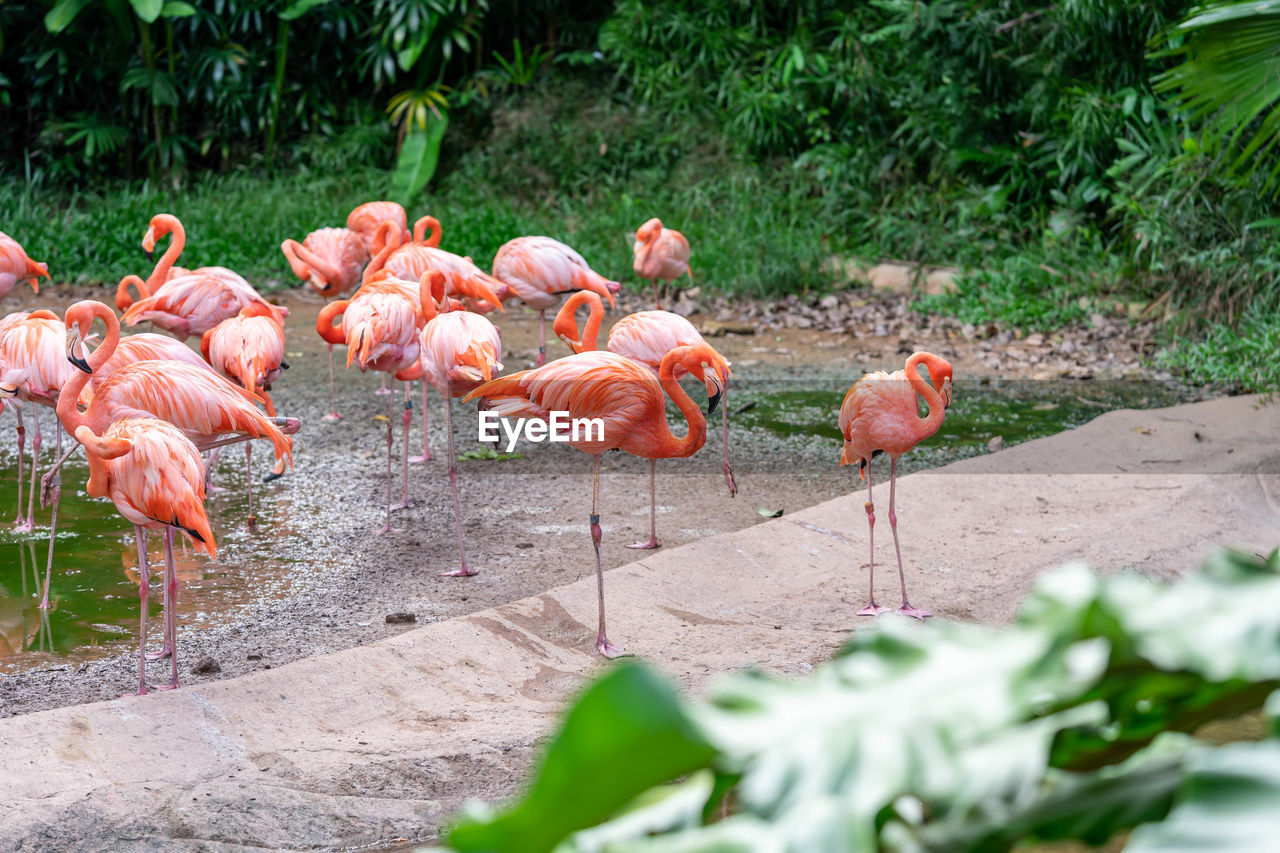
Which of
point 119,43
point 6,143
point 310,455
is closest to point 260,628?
point 310,455

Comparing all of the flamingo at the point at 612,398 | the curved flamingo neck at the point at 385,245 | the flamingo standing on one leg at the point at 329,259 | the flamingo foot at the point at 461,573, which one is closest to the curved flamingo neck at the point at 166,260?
the flamingo standing on one leg at the point at 329,259

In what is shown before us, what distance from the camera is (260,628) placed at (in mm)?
3771

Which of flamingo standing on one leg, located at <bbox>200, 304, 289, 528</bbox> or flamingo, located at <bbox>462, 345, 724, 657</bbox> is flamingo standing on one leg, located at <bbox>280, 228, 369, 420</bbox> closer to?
A: flamingo standing on one leg, located at <bbox>200, 304, 289, 528</bbox>

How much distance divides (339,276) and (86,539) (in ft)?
9.21

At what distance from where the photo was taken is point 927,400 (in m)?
3.94

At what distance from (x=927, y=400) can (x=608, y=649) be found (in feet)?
4.31

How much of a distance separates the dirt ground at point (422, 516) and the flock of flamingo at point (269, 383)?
153 mm

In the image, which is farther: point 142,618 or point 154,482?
point 142,618

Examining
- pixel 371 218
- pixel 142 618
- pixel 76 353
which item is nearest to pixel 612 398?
pixel 142 618

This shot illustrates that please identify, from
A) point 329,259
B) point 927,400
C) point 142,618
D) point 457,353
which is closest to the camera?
point 142,618

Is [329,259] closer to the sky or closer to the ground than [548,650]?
closer to the sky

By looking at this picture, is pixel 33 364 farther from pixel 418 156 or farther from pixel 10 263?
pixel 418 156

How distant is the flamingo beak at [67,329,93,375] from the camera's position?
144 inches

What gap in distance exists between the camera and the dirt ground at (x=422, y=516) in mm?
3689
